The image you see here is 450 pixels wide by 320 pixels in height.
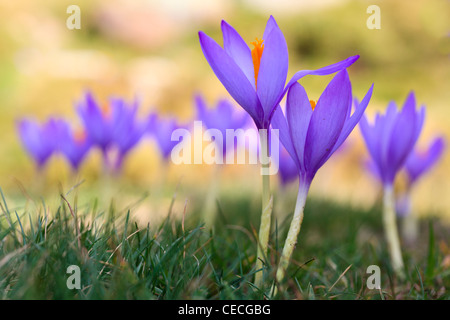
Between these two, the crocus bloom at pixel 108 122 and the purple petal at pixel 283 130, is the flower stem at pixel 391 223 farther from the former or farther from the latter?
the crocus bloom at pixel 108 122

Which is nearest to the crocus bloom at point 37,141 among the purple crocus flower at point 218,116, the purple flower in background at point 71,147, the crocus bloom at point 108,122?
the purple flower in background at point 71,147

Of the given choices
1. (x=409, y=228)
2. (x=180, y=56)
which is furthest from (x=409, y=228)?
(x=180, y=56)

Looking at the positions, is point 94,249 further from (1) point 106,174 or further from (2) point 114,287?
(1) point 106,174

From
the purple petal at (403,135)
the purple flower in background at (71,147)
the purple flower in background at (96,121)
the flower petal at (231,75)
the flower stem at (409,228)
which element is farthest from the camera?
the flower stem at (409,228)

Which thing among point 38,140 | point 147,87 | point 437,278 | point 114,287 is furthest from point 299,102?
point 147,87

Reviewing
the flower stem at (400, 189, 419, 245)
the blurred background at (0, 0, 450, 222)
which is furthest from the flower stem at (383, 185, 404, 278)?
the blurred background at (0, 0, 450, 222)

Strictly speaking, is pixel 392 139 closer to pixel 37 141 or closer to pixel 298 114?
pixel 298 114
